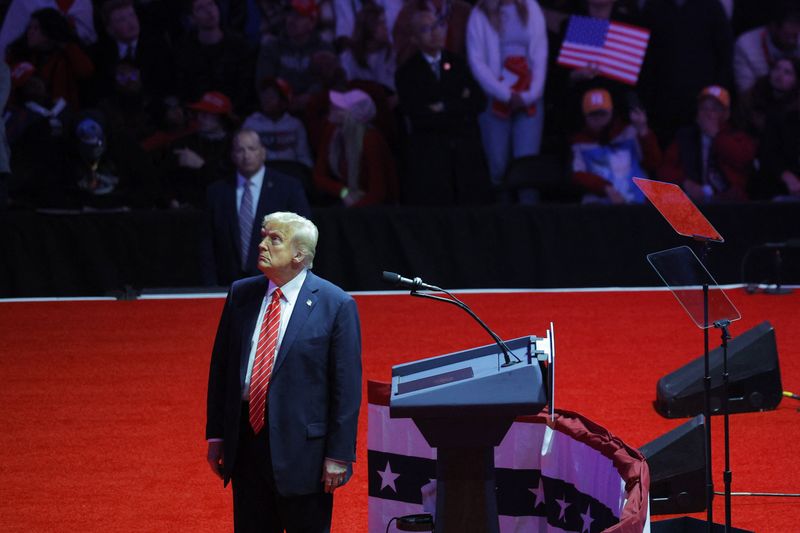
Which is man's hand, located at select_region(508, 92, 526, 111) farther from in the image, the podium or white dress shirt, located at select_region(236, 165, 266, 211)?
the podium

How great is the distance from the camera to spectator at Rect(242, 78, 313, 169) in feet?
37.7

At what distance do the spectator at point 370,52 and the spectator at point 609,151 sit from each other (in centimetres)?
187

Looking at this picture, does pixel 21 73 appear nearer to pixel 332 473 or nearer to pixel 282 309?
pixel 282 309

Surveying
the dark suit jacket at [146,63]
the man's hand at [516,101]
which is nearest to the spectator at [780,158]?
the man's hand at [516,101]

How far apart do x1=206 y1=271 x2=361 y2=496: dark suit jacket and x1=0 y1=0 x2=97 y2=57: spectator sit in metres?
8.52

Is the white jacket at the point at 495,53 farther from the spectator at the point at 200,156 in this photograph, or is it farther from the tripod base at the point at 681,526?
the tripod base at the point at 681,526

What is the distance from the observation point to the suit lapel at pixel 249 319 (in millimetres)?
4133

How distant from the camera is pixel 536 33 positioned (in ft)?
37.7

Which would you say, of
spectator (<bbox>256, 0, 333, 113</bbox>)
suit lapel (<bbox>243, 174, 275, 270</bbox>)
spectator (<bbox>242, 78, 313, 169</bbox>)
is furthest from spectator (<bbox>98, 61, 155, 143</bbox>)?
suit lapel (<bbox>243, 174, 275, 270</bbox>)

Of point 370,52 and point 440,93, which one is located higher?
point 370,52

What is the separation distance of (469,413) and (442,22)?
27.4ft

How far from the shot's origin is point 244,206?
7.84 m

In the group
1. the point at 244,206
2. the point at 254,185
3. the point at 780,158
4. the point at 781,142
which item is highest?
the point at 781,142

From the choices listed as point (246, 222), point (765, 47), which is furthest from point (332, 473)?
point (765, 47)
